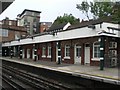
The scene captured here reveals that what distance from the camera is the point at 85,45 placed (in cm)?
2223

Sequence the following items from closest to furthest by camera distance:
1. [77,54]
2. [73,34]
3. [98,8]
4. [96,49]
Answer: [96,49]
[73,34]
[77,54]
[98,8]

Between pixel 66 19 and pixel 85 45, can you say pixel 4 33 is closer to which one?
pixel 66 19

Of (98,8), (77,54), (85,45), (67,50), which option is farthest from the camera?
(98,8)

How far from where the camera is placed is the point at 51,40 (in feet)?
86.9

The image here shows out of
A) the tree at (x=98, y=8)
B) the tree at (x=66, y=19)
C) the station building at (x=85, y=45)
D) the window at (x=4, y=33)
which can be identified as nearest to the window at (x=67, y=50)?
the station building at (x=85, y=45)

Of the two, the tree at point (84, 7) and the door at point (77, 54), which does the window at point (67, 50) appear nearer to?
the door at point (77, 54)

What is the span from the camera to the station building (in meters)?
19.3

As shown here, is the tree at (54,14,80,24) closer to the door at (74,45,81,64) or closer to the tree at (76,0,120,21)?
the tree at (76,0,120,21)

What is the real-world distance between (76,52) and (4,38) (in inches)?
1071

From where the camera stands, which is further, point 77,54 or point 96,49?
point 77,54

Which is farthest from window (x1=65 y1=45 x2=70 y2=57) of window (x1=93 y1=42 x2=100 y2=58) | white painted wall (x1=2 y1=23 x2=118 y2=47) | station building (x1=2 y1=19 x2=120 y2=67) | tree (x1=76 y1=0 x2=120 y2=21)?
tree (x1=76 y1=0 x2=120 y2=21)

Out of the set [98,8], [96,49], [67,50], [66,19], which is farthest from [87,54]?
[66,19]

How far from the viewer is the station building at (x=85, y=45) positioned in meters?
19.3

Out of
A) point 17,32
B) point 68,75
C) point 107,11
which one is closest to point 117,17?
point 107,11
